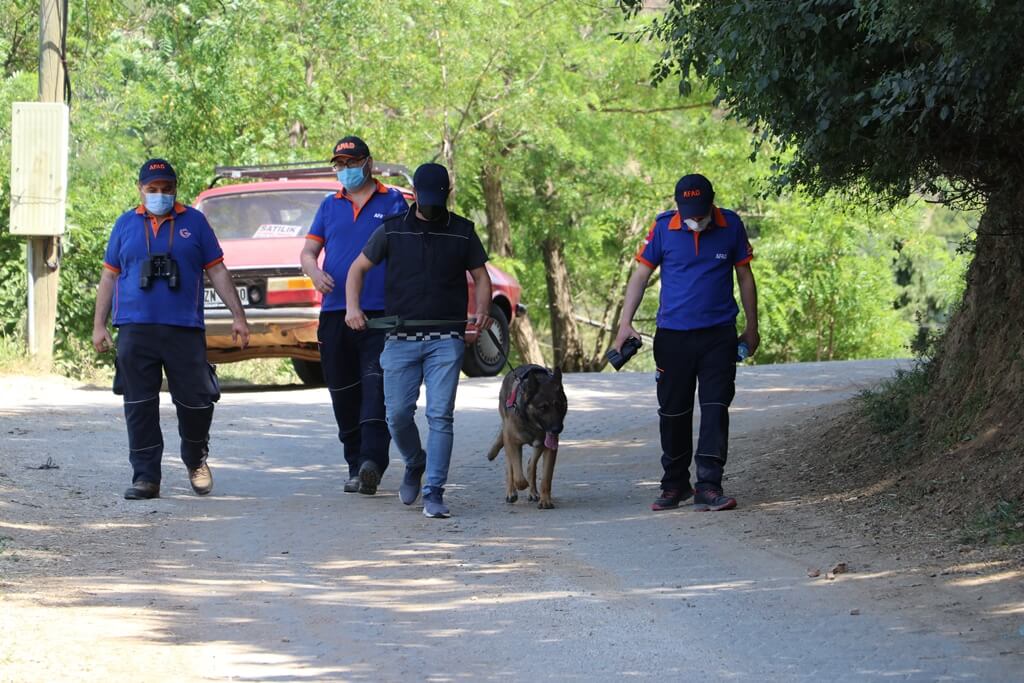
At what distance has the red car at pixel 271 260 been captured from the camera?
15.1 m

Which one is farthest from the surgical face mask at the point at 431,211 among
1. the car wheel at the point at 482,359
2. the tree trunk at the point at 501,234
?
the tree trunk at the point at 501,234

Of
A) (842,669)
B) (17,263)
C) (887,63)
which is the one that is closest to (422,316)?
(887,63)

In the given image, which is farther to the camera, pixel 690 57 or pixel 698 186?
pixel 690 57

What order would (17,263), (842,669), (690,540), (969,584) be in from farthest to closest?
(17,263)
(690,540)
(969,584)
(842,669)

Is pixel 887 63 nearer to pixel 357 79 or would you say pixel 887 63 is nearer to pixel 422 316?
pixel 422 316

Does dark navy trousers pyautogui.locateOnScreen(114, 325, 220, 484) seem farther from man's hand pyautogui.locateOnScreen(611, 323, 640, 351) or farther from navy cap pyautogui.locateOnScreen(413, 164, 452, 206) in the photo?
man's hand pyautogui.locateOnScreen(611, 323, 640, 351)

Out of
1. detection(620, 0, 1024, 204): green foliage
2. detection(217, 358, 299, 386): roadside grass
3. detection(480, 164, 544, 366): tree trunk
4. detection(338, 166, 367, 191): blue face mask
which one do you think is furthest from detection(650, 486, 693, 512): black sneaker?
detection(480, 164, 544, 366): tree trunk

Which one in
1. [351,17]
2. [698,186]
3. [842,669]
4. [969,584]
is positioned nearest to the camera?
[842,669]

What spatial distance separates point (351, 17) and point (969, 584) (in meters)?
19.1

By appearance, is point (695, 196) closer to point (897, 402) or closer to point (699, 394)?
point (699, 394)

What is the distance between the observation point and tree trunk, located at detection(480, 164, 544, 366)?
29.1 m

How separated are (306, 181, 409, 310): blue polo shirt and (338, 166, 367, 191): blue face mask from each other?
10 centimetres

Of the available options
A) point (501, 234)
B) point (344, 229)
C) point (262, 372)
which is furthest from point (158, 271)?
point (501, 234)

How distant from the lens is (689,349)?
8945mm
